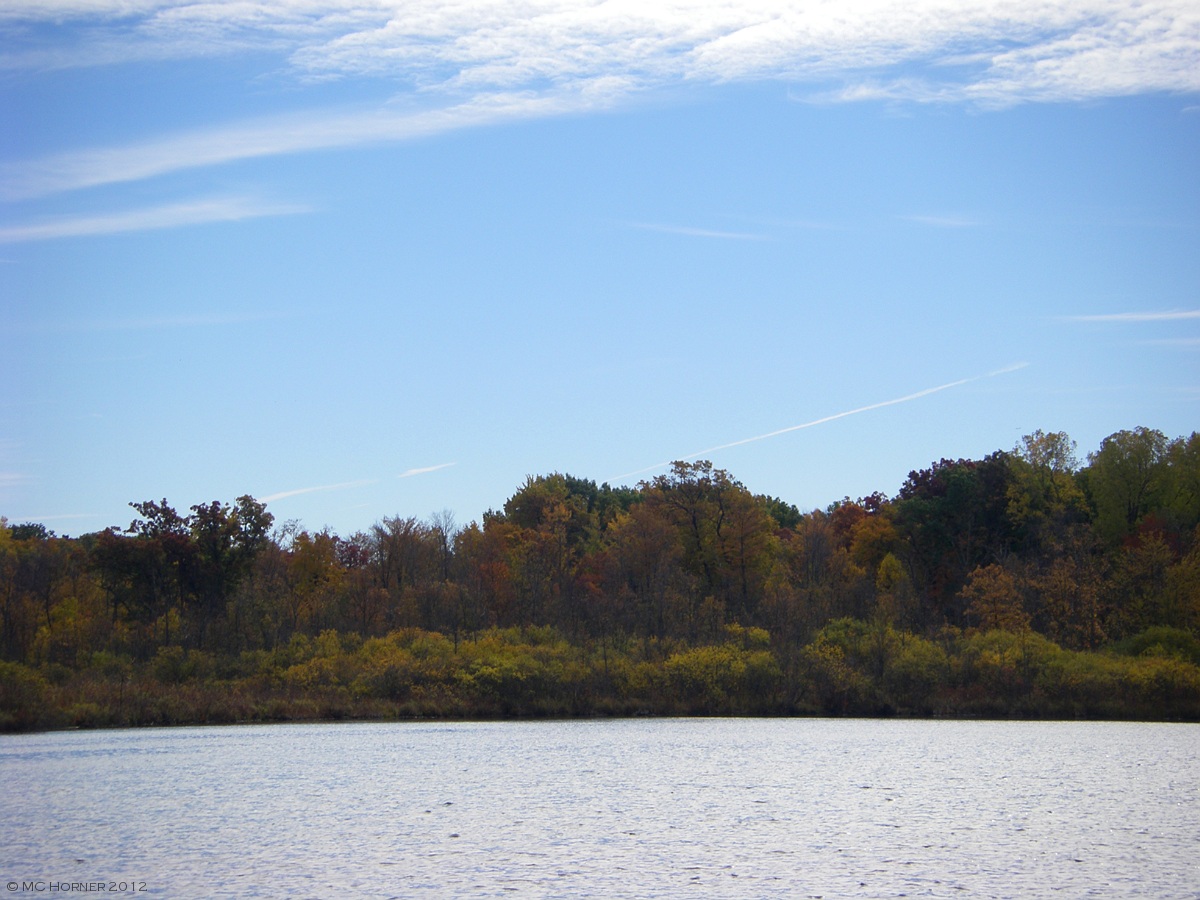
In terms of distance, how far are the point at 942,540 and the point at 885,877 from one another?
74424 mm

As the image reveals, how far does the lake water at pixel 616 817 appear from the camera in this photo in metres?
22.7

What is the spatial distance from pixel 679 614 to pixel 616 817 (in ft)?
165

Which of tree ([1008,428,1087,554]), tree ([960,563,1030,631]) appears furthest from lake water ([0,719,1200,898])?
tree ([1008,428,1087,554])

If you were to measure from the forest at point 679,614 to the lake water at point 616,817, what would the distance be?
1353 cm

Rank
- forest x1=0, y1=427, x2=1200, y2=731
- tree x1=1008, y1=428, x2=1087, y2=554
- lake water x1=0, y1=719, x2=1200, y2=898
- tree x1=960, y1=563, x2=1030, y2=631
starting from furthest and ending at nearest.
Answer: tree x1=1008, y1=428, x2=1087, y2=554
tree x1=960, y1=563, x2=1030, y2=631
forest x1=0, y1=427, x2=1200, y2=731
lake water x1=0, y1=719, x2=1200, y2=898

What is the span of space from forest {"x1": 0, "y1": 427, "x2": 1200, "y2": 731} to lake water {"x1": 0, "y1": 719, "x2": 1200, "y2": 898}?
13.5 meters

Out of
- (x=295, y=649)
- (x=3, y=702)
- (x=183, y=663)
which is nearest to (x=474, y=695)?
(x=295, y=649)

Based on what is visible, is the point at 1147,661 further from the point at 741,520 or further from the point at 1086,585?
the point at 741,520

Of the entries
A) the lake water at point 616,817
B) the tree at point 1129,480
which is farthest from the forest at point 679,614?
the lake water at point 616,817

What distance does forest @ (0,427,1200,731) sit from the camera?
216 ft

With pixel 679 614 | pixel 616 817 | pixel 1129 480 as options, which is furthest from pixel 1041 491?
pixel 616 817

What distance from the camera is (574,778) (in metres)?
38.5

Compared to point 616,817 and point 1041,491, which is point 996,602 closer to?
point 1041,491

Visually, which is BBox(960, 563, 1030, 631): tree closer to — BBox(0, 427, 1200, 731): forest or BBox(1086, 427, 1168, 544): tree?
BBox(0, 427, 1200, 731): forest
